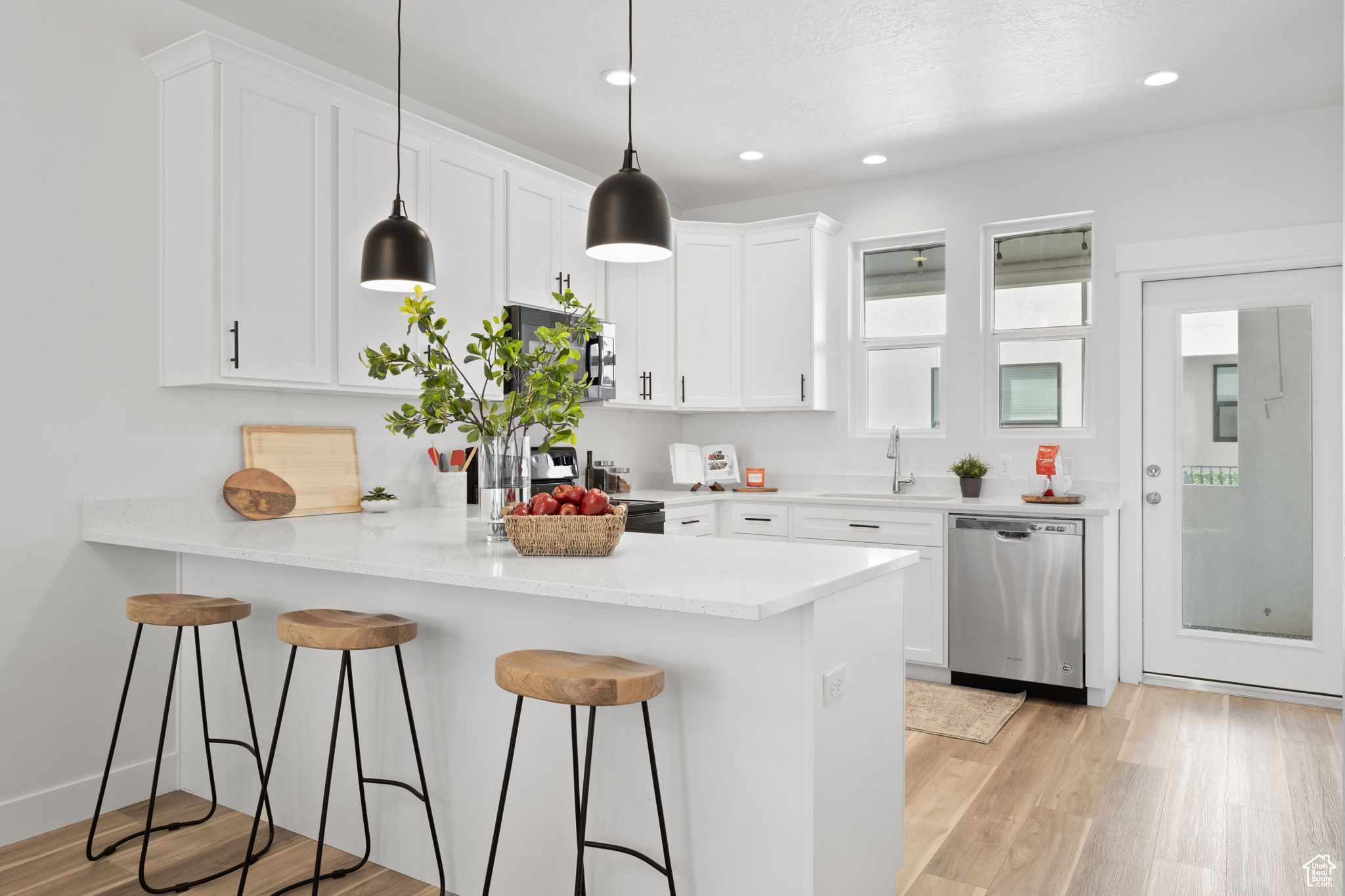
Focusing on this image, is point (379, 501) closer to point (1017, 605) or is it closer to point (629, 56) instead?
point (629, 56)

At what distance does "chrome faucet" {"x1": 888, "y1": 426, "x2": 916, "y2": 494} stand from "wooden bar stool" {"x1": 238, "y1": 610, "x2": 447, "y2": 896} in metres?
3.21

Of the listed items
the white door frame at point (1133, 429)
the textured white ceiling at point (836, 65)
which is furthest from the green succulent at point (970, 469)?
the textured white ceiling at point (836, 65)

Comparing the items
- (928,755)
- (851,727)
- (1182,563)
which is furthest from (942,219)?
(851,727)

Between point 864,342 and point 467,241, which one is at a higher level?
point 467,241

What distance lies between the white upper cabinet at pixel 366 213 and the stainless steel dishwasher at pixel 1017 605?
8.85 ft

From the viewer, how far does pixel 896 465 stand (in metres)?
4.85

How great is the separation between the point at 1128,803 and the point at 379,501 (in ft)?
9.46

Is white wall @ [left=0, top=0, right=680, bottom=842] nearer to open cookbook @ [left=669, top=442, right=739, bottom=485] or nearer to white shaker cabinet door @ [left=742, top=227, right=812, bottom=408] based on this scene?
open cookbook @ [left=669, top=442, right=739, bottom=485]

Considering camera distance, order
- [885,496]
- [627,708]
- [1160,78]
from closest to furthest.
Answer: [627,708] < [1160,78] < [885,496]

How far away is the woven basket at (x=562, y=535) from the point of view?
2141 millimetres

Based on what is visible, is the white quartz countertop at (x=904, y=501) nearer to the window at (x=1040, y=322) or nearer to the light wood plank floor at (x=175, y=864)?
the window at (x=1040, y=322)

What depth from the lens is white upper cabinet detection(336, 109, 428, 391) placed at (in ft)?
10.3

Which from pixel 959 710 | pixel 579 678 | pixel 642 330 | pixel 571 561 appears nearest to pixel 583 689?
pixel 579 678

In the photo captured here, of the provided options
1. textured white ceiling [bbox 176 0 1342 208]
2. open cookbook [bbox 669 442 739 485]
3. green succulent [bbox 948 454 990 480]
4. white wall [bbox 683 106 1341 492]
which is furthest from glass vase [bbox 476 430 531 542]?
white wall [bbox 683 106 1341 492]
